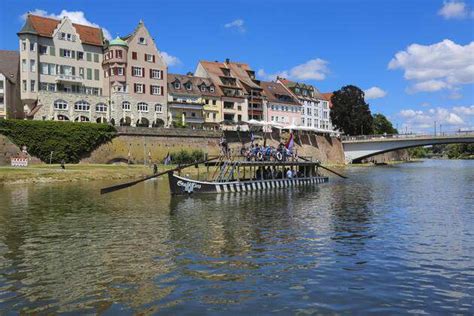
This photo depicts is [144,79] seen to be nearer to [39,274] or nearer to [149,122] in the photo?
[149,122]

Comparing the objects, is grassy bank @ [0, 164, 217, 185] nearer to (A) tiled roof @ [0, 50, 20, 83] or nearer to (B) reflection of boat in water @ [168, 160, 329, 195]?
(B) reflection of boat in water @ [168, 160, 329, 195]

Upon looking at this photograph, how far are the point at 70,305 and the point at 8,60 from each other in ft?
293

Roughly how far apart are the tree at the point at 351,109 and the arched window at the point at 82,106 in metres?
75.1

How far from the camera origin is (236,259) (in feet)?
63.1

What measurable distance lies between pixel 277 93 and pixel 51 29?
64838 millimetres

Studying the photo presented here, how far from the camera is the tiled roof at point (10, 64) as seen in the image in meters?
87.6

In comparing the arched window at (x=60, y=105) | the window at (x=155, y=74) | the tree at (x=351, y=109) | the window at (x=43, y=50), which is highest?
the window at (x=43, y=50)

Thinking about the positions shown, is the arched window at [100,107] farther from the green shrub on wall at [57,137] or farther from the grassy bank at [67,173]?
the grassy bank at [67,173]

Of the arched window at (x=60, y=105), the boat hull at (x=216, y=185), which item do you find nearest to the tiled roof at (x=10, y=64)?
the arched window at (x=60, y=105)

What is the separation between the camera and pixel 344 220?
29141 mm

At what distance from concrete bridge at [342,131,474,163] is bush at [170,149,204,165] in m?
48.2

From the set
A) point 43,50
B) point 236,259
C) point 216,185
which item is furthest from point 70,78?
point 236,259

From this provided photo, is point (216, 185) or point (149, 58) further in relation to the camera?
point (149, 58)

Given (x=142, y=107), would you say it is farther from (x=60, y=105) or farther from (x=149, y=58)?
(x=60, y=105)
